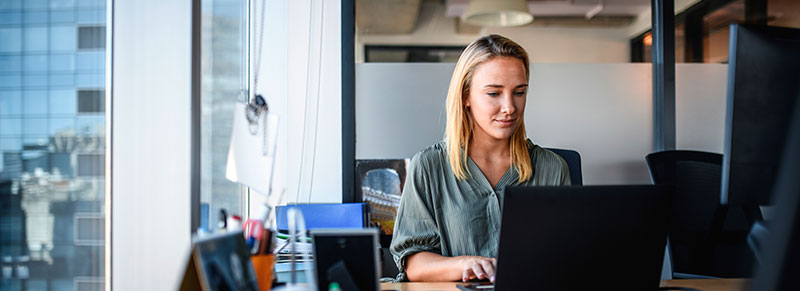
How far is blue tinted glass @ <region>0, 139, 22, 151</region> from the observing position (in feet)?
2.64

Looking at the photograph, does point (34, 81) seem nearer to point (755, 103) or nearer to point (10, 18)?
point (10, 18)

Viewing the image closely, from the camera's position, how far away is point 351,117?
2.78 meters

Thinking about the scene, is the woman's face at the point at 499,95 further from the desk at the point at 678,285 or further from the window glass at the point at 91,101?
the window glass at the point at 91,101

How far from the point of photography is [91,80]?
3.29 ft

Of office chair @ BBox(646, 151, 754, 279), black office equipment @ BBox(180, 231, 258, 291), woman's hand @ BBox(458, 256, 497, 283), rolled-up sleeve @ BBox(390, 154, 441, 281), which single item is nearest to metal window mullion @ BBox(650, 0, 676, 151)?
office chair @ BBox(646, 151, 754, 279)

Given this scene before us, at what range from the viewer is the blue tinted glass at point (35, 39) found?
0.85 m

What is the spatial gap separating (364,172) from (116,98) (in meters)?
1.80

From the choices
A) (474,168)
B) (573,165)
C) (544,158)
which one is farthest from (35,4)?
(573,165)

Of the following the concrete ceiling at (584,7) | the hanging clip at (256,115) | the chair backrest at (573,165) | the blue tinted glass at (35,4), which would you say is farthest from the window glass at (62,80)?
the concrete ceiling at (584,7)

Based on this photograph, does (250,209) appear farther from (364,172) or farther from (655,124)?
(655,124)

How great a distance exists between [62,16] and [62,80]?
0.33 feet

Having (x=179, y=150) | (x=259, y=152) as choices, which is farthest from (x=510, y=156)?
(x=179, y=150)

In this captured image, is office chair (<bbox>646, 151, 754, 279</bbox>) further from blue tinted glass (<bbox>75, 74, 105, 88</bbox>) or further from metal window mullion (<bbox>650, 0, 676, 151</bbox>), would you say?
blue tinted glass (<bbox>75, 74, 105, 88</bbox>)

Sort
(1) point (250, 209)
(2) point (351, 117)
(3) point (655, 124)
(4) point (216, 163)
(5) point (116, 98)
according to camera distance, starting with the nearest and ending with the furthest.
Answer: (5) point (116, 98) < (4) point (216, 163) < (1) point (250, 209) < (2) point (351, 117) < (3) point (655, 124)
